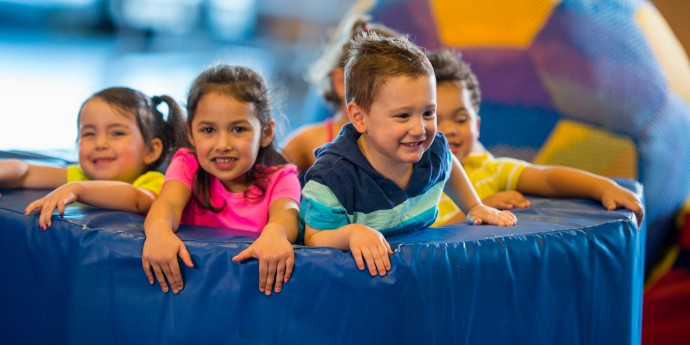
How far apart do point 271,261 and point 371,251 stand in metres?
0.17

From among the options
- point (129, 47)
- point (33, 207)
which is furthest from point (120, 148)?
point (129, 47)

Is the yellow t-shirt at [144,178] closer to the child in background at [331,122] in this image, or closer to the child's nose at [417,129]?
the child in background at [331,122]

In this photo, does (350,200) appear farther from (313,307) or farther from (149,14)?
(149,14)

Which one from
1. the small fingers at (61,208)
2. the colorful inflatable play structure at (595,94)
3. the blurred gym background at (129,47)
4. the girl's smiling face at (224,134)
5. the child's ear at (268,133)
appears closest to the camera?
the small fingers at (61,208)

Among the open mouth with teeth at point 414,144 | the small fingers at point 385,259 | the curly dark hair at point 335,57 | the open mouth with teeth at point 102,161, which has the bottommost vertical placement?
the small fingers at point 385,259

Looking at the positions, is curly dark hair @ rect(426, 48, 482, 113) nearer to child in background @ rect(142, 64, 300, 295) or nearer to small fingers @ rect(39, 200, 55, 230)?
child in background @ rect(142, 64, 300, 295)

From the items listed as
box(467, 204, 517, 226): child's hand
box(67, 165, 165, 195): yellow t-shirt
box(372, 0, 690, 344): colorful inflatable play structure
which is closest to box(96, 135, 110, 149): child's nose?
box(67, 165, 165, 195): yellow t-shirt

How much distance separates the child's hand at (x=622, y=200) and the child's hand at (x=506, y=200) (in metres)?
0.18

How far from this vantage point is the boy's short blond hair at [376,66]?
1.02m

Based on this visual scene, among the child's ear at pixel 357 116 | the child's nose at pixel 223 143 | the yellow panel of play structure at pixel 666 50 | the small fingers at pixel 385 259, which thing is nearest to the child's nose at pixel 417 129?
Answer: the child's ear at pixel 357 116

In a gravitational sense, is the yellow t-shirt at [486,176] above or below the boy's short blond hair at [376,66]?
below

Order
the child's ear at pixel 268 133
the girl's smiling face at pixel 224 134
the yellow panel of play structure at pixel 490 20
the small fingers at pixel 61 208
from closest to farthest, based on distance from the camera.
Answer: the small fingers at pixel 61 208, the girl's smiling face at pixel 224 134, the child's ear at pixel 268 133, the yellow panel of play structure at pixel 490 20

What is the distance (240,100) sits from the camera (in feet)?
4.08

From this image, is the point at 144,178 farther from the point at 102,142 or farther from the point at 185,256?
the point at 185,256
